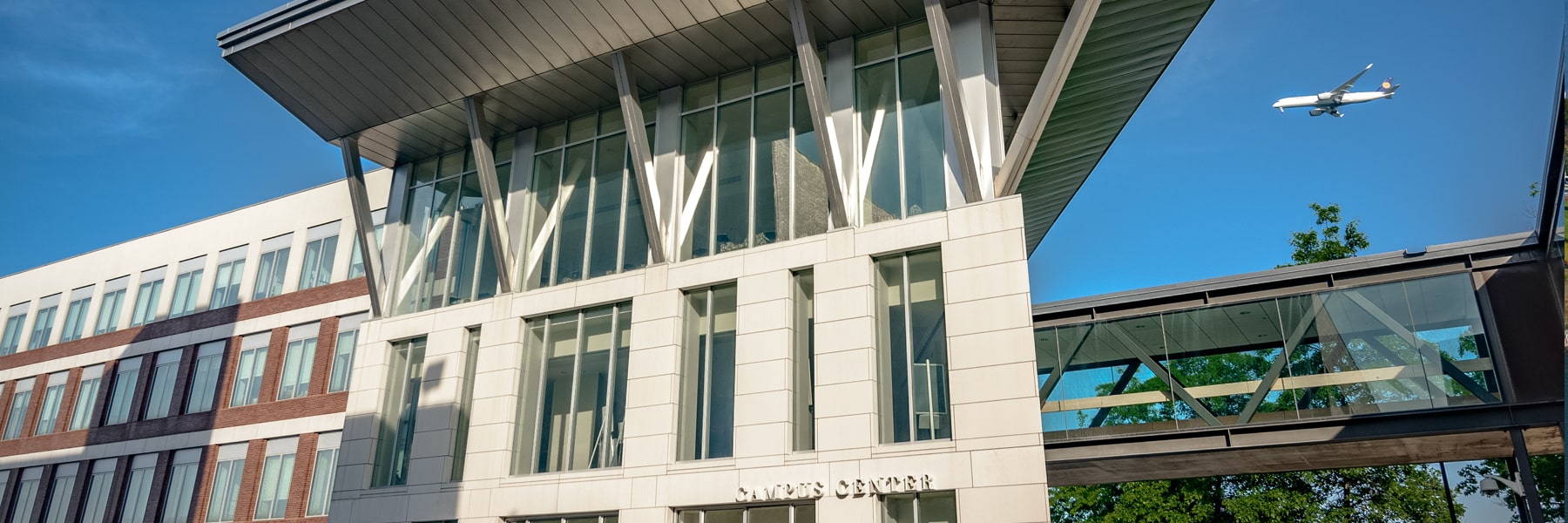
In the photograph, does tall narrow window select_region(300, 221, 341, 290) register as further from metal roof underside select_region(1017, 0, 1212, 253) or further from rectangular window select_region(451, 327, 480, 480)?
metal roof underside select_region(1017, 0, 1212, 253)

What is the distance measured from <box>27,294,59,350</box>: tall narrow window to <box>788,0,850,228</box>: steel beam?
4107cm

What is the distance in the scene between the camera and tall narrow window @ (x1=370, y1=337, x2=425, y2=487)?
2428cm

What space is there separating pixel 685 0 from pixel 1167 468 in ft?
49.6

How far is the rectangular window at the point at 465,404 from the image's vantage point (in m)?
23.3

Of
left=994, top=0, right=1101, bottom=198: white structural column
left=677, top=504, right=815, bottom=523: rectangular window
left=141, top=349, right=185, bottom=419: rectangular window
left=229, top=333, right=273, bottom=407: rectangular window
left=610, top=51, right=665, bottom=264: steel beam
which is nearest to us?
left=994, top=0, right=1101, bottom=198: white structural column

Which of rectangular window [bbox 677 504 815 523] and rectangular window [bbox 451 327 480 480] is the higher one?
rectangular window [bbox 451 327 480 480]

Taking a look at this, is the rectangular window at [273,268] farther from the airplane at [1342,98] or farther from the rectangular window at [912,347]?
the airplane at [1342,98]

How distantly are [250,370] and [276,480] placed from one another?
15.8ft

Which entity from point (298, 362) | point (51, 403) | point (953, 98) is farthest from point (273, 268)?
point (953, 98)

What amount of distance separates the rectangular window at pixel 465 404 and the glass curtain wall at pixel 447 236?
3.69ft

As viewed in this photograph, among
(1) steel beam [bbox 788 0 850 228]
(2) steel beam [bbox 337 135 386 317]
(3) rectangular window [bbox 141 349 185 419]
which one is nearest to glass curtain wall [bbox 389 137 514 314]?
(2) steel beam [bbox 337 135 386 317]

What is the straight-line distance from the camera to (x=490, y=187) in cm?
2422

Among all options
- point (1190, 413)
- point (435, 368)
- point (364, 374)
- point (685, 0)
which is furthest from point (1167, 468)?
point (364, 374)

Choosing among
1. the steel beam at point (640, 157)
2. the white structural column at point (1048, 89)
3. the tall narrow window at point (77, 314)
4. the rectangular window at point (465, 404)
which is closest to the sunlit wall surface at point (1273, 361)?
the white structural column at point (1048, 89)
